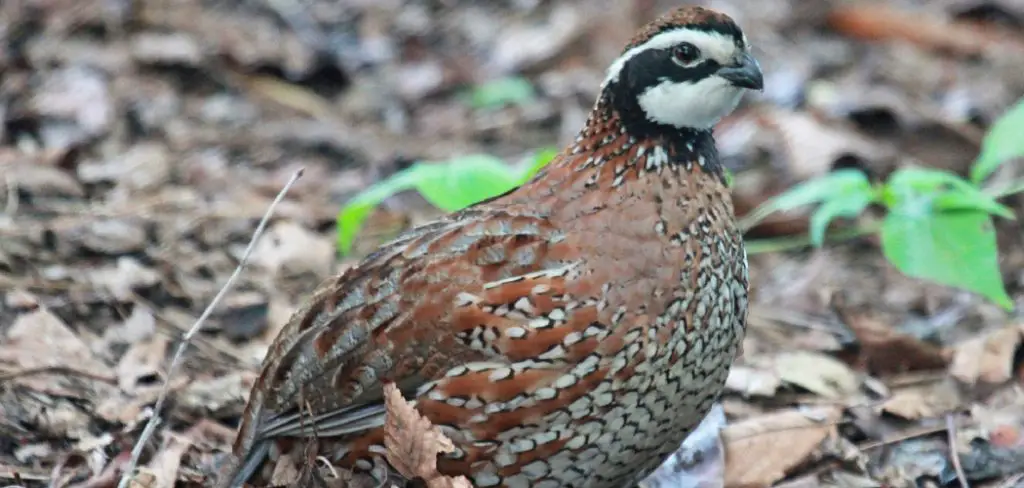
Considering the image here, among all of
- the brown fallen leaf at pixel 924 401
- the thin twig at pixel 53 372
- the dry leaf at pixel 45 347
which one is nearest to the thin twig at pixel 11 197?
the dry leaf at pixel 45 347

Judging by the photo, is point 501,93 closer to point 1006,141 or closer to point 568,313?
point 1006,141

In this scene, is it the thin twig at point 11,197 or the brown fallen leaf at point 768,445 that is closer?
the brown fallen leaf at point 768,445

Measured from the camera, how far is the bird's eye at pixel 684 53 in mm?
3594

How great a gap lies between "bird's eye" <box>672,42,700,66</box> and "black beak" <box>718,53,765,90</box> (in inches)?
A: 3.5

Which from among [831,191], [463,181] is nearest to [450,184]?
[463,181]

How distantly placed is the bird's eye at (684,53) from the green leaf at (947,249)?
1369 mm

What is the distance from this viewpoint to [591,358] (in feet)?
11.0

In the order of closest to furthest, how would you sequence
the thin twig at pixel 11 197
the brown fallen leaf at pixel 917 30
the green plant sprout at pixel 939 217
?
the green plant sprout at pixel 939 217 < the thin twig at pixel 11 197 < the brown fallen leaf at pixel 917 30

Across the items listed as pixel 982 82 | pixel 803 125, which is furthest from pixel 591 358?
pixel 982 82

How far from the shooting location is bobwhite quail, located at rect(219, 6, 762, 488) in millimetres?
3359

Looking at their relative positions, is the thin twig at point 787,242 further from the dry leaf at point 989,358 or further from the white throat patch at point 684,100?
the white throat patch at point 684,100

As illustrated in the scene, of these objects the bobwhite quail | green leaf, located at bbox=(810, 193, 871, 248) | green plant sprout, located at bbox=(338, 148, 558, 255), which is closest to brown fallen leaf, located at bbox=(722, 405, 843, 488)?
the bobwhite quail

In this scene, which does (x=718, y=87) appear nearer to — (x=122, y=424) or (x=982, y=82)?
(x=122, y=424)

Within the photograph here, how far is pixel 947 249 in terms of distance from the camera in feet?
14.9
